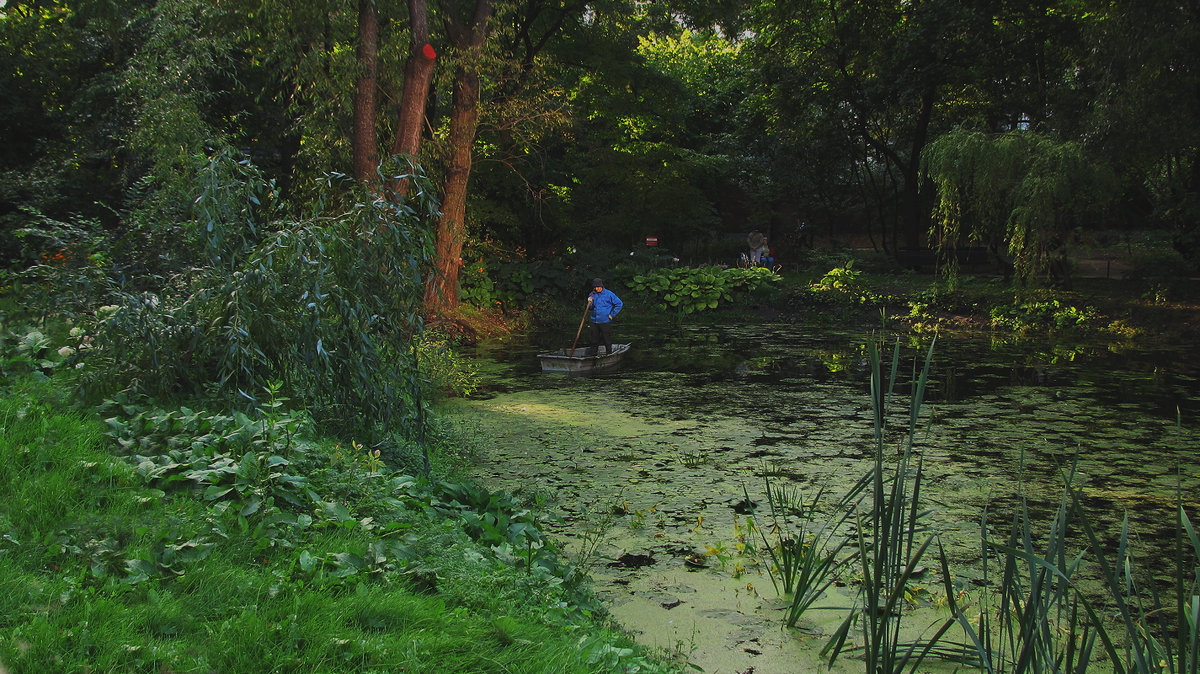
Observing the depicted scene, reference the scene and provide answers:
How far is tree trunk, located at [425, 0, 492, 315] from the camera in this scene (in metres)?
13.5

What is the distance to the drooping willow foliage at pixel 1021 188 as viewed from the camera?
1625 centimetres

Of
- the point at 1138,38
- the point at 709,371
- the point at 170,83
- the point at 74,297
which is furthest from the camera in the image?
the point at 1138,38

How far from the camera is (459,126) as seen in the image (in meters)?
14.7

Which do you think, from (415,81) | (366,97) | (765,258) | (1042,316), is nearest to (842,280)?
(1042,316)

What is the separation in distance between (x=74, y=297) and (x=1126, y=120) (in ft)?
57.5

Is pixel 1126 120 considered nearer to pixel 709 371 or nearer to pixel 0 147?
pixel 709 371

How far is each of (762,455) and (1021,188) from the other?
12271 mm

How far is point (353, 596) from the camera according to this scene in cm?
305

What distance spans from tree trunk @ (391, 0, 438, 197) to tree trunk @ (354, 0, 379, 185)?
1.26 ft

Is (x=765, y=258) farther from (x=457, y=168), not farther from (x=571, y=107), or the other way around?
(x=457, y=168)

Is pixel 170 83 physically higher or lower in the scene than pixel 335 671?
higher

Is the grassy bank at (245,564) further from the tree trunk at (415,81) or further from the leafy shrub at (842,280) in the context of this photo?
the leafy shrub at (842,280)

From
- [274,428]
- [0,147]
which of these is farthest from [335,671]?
[0,147]

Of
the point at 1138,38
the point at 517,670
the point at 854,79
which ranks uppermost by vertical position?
the point at 854,79
